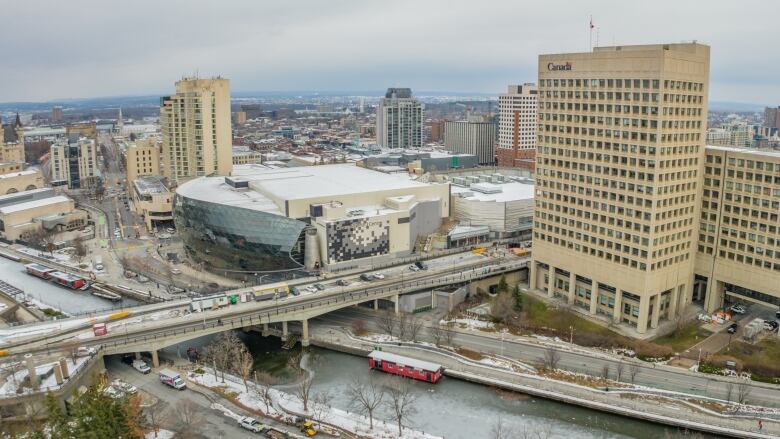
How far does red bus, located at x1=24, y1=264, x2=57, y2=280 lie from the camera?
118 meters

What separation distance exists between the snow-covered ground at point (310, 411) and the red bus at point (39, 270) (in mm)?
61428

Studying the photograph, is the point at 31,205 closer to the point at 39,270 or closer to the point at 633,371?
the point at 39,270

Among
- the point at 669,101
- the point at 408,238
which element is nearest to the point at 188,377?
the point at 408,238

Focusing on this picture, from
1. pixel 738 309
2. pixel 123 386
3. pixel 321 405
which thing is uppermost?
pixel 738 309

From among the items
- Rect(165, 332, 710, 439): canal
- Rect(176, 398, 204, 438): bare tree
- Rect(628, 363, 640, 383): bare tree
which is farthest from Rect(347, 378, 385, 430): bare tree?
Rect(628, 363, 640, 383): bare tree

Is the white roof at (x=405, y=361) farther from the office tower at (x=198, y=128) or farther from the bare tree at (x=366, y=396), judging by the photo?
the office tower at (x=198, y=128)

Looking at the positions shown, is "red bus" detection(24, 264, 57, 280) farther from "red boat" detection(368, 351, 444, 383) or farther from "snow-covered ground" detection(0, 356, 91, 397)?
"red boat" detection(368, 351, 444, 383)

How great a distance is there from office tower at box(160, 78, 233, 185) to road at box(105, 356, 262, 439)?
94536 mm

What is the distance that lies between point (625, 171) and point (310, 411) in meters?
50.1

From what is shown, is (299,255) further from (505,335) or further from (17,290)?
(17,290)

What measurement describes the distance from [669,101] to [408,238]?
51631 millimetres

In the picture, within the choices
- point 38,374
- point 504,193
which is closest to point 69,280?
point 38,374

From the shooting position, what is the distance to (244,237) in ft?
359

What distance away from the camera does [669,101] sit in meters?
79.1
